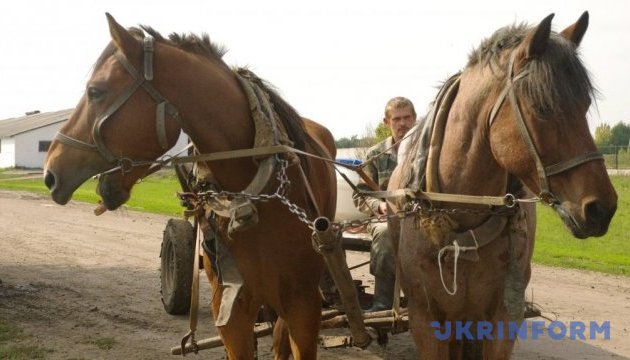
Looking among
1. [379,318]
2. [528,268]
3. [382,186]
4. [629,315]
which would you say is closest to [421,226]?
[528,268]

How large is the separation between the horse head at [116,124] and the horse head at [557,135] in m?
1.65

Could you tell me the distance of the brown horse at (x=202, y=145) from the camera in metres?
3.25

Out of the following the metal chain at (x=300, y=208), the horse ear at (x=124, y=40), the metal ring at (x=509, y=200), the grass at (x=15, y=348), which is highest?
the horse ear at (x=124, y=40)

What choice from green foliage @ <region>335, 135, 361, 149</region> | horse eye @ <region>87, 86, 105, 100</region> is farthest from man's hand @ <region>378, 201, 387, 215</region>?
green foliage @ <region>335, 135, 361, 149</region>

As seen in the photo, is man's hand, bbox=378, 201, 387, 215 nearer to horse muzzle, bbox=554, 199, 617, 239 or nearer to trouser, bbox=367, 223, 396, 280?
trouser, bbox=367, 223, 396, 280

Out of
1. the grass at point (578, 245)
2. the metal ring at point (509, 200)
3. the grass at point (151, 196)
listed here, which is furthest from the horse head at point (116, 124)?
the grass at point (151, 196)

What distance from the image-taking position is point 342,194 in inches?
237

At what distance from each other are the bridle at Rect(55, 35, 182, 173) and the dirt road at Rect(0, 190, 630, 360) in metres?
2.82

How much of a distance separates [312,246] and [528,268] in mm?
1186

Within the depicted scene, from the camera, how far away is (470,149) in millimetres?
3123

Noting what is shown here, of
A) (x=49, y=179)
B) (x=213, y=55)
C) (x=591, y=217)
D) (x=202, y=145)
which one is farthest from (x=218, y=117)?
(x=591, y=217)

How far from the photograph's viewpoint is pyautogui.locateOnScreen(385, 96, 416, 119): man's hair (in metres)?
5.14

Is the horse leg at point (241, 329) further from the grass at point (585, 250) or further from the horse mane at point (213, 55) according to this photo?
the grass at point (585, 250)

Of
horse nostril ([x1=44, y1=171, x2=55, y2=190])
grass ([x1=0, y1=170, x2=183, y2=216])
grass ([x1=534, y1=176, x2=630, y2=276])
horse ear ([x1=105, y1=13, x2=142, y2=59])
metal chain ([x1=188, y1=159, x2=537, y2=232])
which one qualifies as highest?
horse ear ([x1=105, y1=13, x2=142, y2=59])
